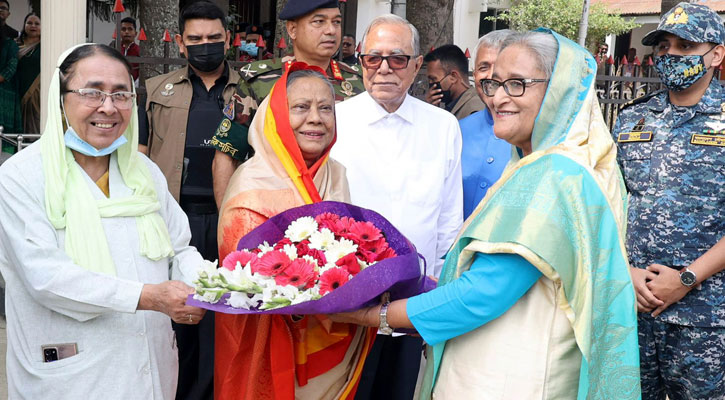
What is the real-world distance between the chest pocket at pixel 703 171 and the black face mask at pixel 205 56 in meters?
2.69

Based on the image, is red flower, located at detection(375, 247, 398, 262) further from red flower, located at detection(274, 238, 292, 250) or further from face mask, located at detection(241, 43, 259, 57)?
face mask, located at detection(241, 43, 259, 57)

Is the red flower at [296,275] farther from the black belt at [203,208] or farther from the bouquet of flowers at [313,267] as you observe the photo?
the black belt at [203,208]

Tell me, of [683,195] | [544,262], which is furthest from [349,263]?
[683,195]

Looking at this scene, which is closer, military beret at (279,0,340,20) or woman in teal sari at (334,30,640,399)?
woman in teal sari at (334,30,640,399)

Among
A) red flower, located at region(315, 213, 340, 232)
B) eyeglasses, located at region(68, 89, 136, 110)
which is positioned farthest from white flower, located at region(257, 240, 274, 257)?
eyeglasses, located at region(68, 89, 136, 110)

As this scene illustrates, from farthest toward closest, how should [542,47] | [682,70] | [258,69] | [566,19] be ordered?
1. [566,19]
2. [258,69]
3. [682,70]
4. [542,47]

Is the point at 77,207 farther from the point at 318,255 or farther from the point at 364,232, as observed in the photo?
the point at 364,232

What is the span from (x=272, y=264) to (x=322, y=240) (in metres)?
0.22

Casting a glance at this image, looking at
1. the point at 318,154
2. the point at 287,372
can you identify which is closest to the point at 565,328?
the point at 287,372

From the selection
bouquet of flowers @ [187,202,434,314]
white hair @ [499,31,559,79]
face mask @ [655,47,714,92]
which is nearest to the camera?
white hair @ [499,31,559,79]

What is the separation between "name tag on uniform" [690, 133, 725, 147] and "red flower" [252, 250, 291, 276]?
6.42ft

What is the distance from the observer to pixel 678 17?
11.7 ft

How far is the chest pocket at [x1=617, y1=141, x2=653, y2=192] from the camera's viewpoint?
355cm

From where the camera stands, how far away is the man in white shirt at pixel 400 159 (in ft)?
12.3
